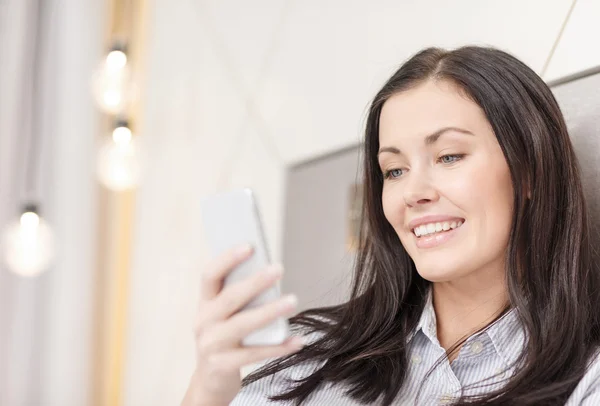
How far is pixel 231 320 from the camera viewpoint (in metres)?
0.78

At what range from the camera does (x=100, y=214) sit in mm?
2504

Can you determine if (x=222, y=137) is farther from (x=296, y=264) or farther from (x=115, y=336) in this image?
(x=115, y=336)

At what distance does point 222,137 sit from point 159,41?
1.70 ft

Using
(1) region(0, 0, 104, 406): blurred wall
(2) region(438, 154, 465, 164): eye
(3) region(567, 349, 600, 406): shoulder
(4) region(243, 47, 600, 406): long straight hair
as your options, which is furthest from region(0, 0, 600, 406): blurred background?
(3) region(567, 349, 600, 406): shoulder

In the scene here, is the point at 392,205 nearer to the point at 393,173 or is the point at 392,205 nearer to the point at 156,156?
the point at 393,173

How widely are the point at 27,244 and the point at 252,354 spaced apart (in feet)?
4.70

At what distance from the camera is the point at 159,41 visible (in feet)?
7.76

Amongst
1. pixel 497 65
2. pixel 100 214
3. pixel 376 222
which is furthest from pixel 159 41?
pixel 497 65

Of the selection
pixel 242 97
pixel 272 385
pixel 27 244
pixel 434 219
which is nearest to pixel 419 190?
pixel 434 219

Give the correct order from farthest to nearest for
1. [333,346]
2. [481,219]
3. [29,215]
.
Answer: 1. [29,215]
2. [333,346]
3. [481,219]

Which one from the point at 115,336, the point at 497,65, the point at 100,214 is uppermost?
the point at 497,65

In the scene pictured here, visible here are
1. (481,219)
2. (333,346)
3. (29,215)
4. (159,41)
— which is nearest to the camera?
(481,219)

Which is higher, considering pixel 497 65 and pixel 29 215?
pixel 497 65

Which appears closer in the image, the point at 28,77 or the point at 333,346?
the point at 333,346
